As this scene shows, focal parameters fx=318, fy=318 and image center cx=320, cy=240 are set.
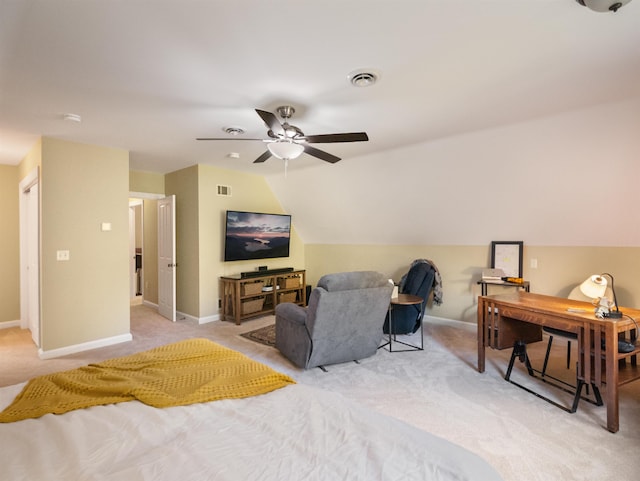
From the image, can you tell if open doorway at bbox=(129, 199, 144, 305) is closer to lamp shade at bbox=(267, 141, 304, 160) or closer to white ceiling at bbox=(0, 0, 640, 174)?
white ceiling at bbox=(0, 0, 640, 174)

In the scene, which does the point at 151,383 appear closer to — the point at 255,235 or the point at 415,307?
the point at 415,307

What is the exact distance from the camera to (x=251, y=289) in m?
5.19

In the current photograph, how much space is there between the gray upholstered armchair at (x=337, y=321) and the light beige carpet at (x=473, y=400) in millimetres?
153

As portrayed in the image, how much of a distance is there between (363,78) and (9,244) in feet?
19.3

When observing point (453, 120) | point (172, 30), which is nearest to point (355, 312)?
point (453, 120)

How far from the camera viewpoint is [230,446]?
3.57ft

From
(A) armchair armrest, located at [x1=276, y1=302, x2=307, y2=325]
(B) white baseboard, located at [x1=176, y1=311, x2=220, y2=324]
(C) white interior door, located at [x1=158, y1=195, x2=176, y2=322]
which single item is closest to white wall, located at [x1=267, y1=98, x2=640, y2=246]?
(C) white interior door, located at [x1=158, y1=195, x2=176, y2=322]

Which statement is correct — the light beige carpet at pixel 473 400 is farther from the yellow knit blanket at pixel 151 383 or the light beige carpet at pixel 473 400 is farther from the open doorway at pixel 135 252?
the open doorway at pixel 135 252

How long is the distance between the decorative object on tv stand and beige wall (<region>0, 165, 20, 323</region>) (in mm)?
6953

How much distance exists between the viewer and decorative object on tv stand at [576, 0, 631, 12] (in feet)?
5.04

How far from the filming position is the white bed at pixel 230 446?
0.96 m

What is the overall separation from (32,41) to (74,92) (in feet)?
2.23

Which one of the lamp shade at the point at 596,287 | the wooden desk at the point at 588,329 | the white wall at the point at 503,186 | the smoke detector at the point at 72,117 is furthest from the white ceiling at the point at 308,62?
the wooden desk at the point at 588,329

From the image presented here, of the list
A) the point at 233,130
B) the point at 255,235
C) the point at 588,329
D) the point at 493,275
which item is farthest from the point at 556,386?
the point at 255,235
